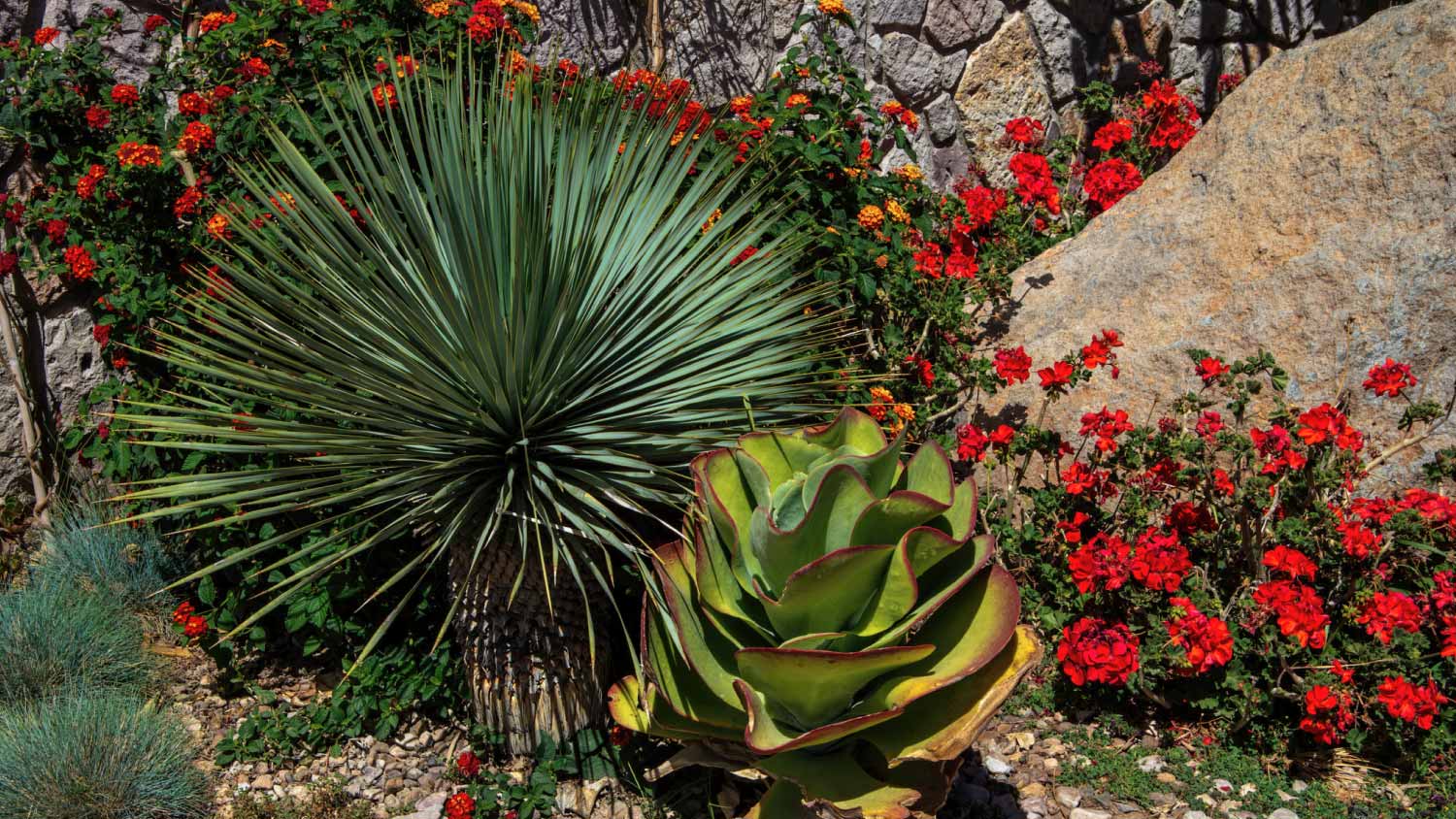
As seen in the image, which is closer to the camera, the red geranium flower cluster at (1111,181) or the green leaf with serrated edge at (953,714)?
the green leaf with serrated edge at (953,714)

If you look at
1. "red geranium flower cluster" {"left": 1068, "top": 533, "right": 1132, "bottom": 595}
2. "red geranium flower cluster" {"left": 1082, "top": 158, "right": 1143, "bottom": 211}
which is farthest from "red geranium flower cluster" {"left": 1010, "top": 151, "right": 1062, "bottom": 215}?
"red geranium flower cluster" {"left": 1068, "top": 533, "right": 1132, "bottom": 595}

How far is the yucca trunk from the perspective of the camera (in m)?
2.62

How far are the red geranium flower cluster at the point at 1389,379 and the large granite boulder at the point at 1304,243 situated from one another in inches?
12.4

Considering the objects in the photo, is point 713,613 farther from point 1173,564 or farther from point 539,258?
point 1173,564

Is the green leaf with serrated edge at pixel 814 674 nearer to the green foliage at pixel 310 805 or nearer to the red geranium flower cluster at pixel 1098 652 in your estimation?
the red geranium flower cluster at pixel 1098 652

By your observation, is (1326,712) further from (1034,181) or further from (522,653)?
(1034,181)

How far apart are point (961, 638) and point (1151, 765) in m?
1.02

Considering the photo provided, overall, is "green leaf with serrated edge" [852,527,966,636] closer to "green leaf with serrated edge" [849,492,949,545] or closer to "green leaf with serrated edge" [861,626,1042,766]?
"green leaf with serrated edge" [849,492,949,545]

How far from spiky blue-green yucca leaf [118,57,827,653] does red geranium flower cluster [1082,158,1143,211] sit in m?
2.32

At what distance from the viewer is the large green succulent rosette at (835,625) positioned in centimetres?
208

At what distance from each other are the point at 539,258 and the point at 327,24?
59.9 inches

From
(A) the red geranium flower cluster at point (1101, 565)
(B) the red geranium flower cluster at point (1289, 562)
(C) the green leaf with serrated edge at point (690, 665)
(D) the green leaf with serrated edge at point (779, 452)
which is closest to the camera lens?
(C) the green leaf with serrated edge at point (690, 665)

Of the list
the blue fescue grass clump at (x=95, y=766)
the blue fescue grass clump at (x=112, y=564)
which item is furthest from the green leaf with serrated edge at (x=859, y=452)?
the blue fescue grass clump at (x=112, y=564)

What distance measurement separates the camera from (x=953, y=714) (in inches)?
84.8
